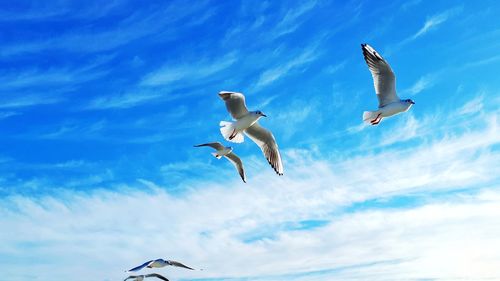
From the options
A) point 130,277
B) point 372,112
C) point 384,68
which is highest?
point 384,68

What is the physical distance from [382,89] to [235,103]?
178 inches

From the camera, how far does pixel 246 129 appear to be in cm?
1800

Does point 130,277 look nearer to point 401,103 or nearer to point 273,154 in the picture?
point 273,154

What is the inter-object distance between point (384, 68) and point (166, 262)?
27.8 ft

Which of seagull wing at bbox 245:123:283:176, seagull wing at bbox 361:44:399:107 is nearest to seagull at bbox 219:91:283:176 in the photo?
seagull wing at bbox 245:123:283:176

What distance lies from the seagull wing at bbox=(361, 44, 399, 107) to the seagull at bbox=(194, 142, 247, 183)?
596 cm

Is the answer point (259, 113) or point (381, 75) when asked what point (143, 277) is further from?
point (381, 75)

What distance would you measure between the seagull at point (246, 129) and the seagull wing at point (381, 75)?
3.56m

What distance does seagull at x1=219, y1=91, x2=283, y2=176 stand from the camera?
51.9ft

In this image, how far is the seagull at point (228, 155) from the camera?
19.7 meters

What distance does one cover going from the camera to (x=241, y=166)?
69.7 ft

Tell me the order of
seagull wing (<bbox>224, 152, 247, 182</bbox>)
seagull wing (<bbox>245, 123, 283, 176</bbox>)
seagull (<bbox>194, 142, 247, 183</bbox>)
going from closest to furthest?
seagull wing (<bbox>245, 123, 283, 176</bbox>)
seagull (<bbox>194, 142, 247, 183</bbox>)
seagull wing (<bbox>224, 152, 247, 182</bbox>)

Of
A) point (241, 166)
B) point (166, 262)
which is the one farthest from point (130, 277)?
point (241, 166)

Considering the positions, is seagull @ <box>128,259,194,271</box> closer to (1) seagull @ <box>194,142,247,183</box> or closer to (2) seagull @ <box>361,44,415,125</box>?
(1) seagull @ <box>194,142,247,183</box>
